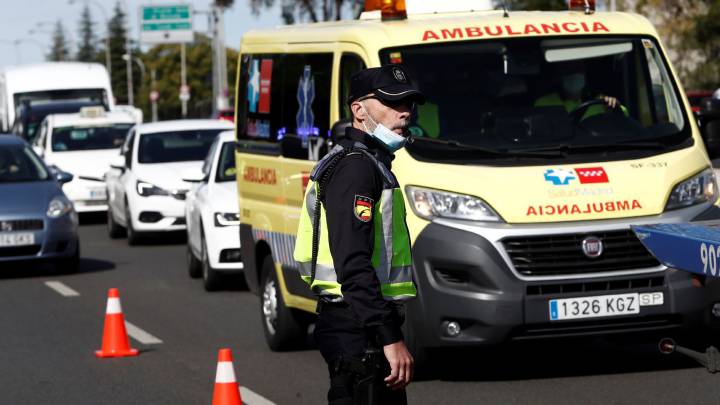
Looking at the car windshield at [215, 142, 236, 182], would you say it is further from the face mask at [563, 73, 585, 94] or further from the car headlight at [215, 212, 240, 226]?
the face mask at [563, 73, 585, 94]

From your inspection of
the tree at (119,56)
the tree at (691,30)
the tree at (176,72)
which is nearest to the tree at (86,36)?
the tree at (119,56)

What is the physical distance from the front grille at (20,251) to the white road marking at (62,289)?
0.58 metres

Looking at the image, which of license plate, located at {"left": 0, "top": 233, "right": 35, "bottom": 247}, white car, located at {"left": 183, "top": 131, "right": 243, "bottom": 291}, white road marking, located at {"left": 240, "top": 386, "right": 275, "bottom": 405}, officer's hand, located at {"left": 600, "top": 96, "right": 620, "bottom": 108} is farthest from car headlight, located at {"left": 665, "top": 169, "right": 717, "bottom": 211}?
license plate, located at {"left": 0, "top": 233, "right": 35, "bottom": 247}

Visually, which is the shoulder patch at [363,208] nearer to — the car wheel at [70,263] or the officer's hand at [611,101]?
the officer's hand at [611,101]

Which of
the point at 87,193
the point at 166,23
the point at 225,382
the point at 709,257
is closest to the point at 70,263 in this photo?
the point at 87,193

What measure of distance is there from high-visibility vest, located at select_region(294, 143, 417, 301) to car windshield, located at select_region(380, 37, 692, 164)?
14.5 feet

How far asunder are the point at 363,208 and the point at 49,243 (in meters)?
13.6

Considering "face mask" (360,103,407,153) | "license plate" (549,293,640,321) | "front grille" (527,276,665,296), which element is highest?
"face mask" (360,103,407,153)

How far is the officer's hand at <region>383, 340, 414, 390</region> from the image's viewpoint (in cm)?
563

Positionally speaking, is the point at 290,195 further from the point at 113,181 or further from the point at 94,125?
the point at 94,125

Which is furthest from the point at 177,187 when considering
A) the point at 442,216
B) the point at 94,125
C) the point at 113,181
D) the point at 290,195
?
the point at 442,216

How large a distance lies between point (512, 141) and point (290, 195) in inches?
69.7

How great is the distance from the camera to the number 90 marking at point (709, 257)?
6957 mm

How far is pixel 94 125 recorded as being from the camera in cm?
2972
